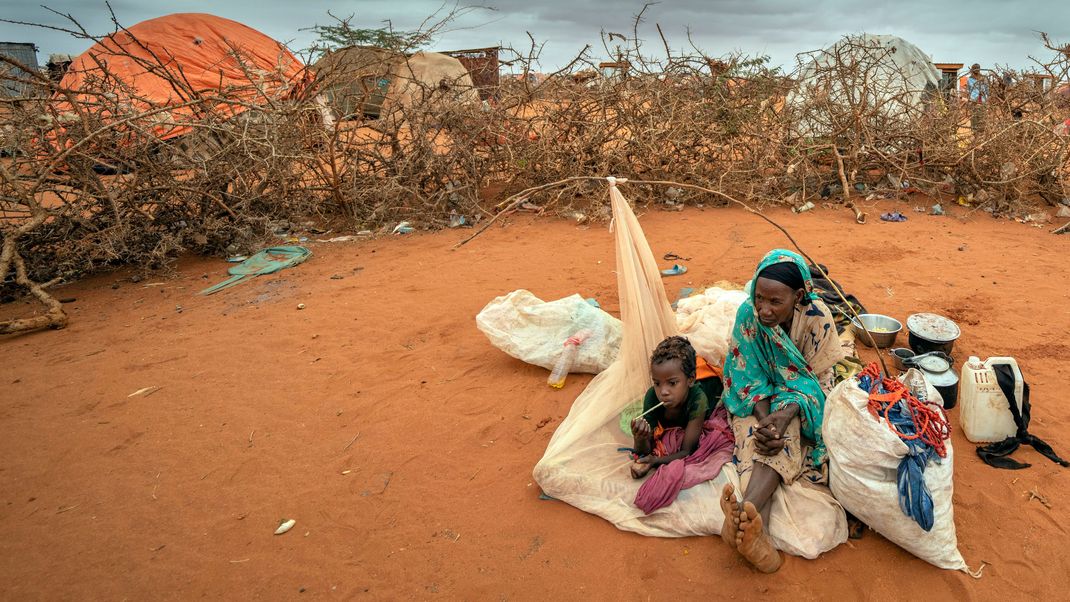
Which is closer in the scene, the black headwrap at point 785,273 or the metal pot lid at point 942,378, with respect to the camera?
the black headwrap at point 785,273

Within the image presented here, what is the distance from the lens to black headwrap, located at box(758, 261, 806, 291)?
2072 mm

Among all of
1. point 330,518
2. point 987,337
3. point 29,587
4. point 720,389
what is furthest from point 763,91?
point 29,587

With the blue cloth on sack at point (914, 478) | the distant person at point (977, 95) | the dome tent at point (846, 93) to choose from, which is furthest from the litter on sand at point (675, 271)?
the distant person at point (977, 95)

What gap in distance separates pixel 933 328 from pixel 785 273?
1529 mm

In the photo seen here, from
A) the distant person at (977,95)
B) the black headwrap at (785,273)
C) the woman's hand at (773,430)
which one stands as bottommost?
the woman's hand at (773,430)

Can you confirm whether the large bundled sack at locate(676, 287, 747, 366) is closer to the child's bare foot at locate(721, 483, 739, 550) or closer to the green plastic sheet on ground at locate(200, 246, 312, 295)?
the child's bare foot at locate(721, 483, 739, 550)

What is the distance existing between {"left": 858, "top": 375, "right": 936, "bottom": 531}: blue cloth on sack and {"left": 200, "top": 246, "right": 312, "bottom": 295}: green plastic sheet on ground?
16.6 ft

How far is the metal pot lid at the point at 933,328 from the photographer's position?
2.90 m

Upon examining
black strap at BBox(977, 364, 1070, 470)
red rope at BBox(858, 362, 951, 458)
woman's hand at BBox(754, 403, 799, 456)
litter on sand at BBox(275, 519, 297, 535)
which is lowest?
litter on sand at BBox(275, 519, 297, 535)

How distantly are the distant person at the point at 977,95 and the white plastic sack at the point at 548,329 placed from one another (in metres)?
5.90

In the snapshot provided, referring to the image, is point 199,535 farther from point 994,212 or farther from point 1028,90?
point 1028,90

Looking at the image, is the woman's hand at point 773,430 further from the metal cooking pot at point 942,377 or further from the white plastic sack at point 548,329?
the white plastic sack at point 548,329

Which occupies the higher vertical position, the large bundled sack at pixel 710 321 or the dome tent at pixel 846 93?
the dome tent at pixel 846 93

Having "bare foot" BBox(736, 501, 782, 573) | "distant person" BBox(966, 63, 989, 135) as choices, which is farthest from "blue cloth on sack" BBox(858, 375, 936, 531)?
"distant person" BBox(966, 63, 989, 135)
